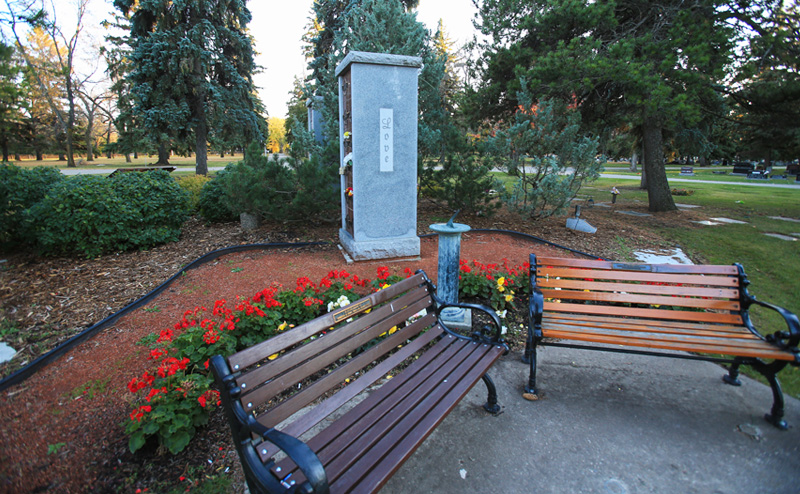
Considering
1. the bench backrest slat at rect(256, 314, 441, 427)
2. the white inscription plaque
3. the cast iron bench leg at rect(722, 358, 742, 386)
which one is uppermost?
the white inscription plaque

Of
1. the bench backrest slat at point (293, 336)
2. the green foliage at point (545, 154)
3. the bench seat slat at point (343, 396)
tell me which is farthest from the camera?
the green foliage at point (545, 154)

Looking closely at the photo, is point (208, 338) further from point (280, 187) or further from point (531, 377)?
point (280, 187)

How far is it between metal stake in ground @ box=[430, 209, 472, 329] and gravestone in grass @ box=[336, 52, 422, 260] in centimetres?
196

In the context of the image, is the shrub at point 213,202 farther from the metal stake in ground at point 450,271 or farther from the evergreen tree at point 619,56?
the evergreen tree at point 619,56

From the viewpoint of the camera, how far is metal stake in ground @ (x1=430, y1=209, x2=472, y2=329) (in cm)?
343

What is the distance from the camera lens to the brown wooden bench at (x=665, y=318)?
2.41m

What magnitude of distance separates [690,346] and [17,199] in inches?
309

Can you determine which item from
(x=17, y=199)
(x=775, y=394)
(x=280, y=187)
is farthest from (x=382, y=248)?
(x=17, y=199)

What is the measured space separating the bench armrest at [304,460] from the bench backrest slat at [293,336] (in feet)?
0.92

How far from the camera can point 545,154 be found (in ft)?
23.5

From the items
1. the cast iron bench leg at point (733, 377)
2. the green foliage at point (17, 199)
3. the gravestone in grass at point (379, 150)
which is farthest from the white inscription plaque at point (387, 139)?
the green foliage at point (17, 199)

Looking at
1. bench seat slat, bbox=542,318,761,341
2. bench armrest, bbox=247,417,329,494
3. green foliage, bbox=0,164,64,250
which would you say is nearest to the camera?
bench armrest, bbox=247,417,329,494

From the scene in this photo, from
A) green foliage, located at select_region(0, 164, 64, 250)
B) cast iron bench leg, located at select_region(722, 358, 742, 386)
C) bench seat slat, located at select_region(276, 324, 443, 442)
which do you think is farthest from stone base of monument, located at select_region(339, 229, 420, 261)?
green foliage, located at select_region(0, 164, 64, 250)

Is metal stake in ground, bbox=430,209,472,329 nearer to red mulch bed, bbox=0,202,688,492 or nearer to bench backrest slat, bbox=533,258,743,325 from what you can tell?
bench backrest slat, bbox=533,258,743,325
